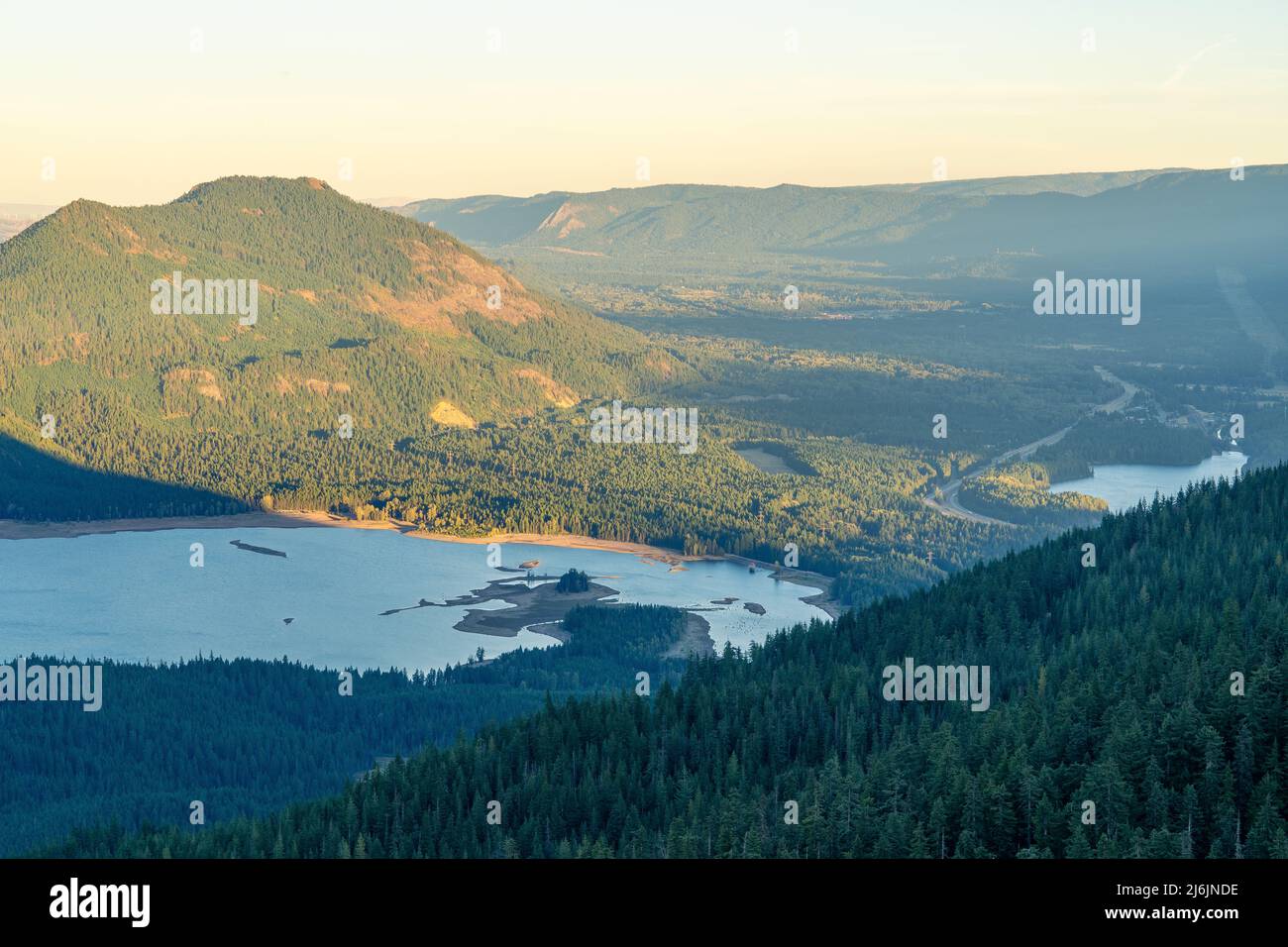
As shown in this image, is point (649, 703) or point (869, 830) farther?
point (649, 703)

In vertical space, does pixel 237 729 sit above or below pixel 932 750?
below

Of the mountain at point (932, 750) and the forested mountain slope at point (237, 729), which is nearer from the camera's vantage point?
the mountain at point (932, 750)

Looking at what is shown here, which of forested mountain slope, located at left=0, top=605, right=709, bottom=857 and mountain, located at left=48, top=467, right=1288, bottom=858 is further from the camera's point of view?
forested mountain slope, located at left=0, top=605, right=709, bottom=857

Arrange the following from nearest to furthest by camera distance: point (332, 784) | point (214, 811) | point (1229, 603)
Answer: point (1229, 603) → point (214, 811) → point (332, 784)

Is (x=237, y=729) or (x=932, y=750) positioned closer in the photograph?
(x=932, y=750)

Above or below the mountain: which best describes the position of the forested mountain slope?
below

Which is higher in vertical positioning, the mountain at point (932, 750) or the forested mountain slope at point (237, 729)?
the mountain at point (932, 750)

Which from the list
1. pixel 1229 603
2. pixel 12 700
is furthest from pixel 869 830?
pixel 12 700
